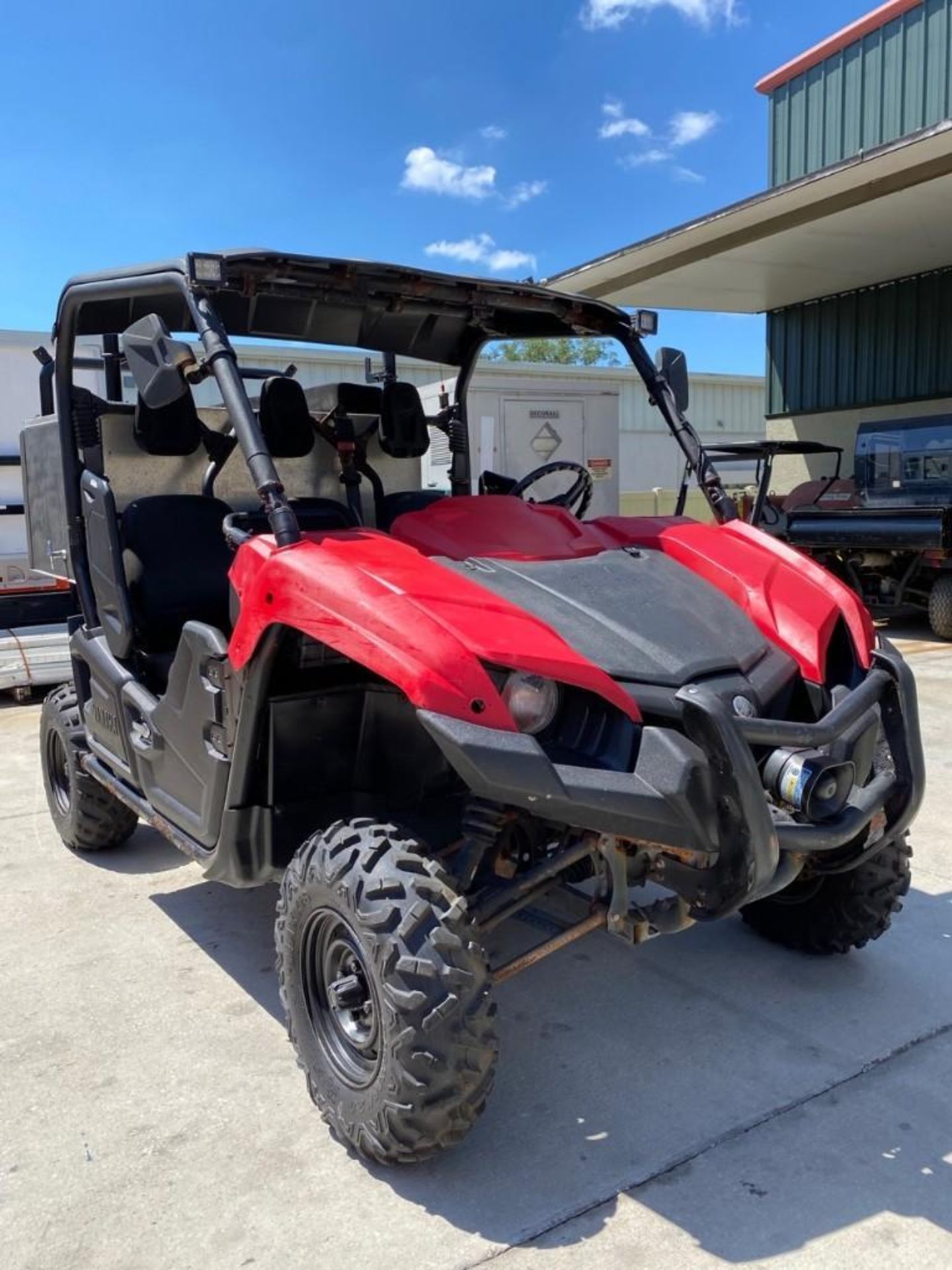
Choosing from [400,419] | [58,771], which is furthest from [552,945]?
[58,771]

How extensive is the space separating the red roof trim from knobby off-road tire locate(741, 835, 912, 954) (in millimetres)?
12260

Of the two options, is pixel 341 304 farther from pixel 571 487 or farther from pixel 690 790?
pixel 690 790

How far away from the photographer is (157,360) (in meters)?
2.67

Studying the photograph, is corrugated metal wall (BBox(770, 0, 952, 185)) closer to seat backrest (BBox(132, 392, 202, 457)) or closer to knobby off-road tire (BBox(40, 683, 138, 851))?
seat backrest (BBox(132, 392, 202, 457))

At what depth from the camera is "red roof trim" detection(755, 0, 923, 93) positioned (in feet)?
40.1

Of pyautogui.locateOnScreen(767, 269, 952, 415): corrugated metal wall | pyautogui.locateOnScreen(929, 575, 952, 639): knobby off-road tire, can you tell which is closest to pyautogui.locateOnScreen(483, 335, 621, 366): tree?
pyautogui.locateOnScreen(767, 269, 952, 415): corrugated metal wall

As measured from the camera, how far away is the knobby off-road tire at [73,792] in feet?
13.7

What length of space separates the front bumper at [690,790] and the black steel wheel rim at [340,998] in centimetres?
55

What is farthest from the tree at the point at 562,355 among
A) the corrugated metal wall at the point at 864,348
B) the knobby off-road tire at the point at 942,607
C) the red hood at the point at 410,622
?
the red hood at the point at 410,622

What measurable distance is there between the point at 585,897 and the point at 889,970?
112 cm

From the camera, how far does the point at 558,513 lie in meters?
3.26

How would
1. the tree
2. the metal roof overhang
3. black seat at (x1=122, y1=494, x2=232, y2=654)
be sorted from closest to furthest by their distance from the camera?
black seat at (x1=122, y1=494, x2=232, y2=654), the metal roof overhang, the tree

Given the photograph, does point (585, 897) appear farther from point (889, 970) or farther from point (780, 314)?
point (780, 314)

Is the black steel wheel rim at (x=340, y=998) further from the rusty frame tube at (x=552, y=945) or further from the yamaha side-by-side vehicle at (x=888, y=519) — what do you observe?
the yamaha side-by-side vehicle at (x=888, y=519)
